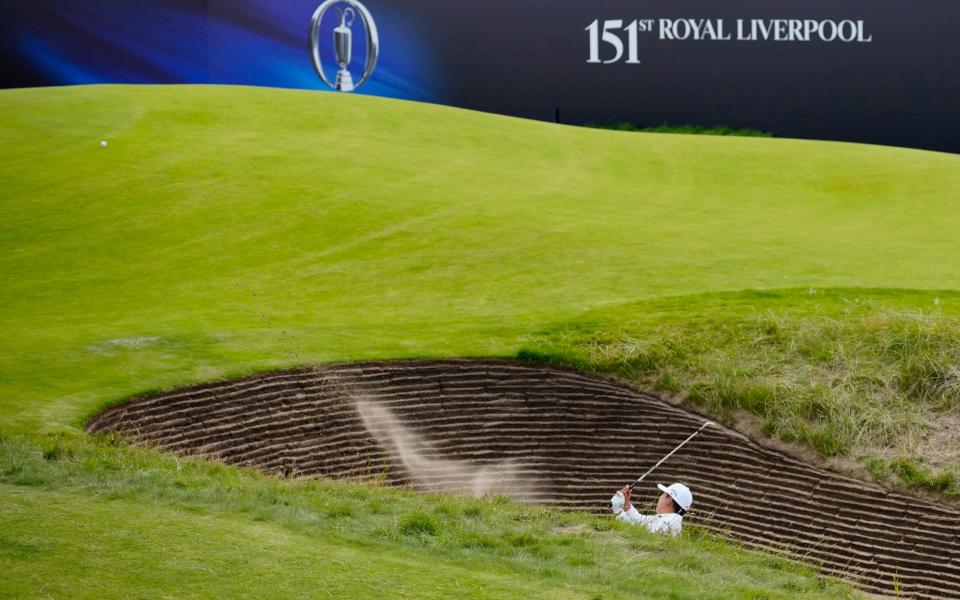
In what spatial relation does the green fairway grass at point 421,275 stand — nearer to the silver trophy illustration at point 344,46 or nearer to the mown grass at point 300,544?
the mown grass at point 300,544

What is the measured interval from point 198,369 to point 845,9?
2671 cm

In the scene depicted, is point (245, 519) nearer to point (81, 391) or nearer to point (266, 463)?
point (266, 463)

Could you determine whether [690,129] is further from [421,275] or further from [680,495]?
[680,495]

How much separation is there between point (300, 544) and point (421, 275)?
12.6 metres

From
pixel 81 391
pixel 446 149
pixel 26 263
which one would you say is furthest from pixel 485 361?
pixel 446 149

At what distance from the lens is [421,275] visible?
68.2 feet

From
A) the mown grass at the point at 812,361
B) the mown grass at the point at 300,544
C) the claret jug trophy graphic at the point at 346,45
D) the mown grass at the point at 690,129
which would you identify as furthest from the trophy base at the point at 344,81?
the mown grass at the point at 300,544

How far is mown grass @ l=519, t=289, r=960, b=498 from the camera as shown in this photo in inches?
563

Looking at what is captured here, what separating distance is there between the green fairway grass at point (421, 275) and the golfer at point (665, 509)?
0.81 metres

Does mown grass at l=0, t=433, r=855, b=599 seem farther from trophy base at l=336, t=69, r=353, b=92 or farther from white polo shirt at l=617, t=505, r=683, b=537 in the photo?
trophy base at l=336, t=69, r=353, b=92

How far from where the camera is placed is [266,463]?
13523 millimetres

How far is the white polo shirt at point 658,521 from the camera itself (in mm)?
11208

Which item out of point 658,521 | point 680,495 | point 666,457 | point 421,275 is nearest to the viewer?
point 658,521

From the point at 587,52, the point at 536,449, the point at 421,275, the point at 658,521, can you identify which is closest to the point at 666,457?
the point at 536,449
